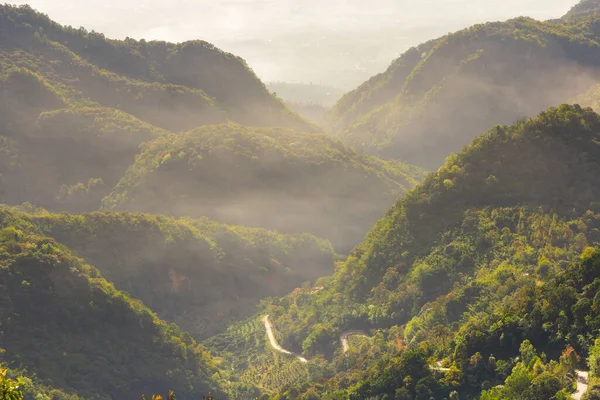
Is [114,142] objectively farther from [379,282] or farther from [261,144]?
[379,282]

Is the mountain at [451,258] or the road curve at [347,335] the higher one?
the mountain at [451,258]

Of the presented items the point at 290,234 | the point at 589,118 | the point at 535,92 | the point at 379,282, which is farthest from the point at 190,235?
the point at 535,92

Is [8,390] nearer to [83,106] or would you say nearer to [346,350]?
[346,350]

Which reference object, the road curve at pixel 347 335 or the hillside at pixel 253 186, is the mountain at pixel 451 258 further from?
the hillside at pixel 253 186

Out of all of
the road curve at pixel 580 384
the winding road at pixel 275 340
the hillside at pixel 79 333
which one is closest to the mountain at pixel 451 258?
the winding road at pixel 275 340

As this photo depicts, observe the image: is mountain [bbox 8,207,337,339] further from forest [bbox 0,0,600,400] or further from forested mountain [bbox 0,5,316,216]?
forested mountain [bbox 0,5,316,216]
